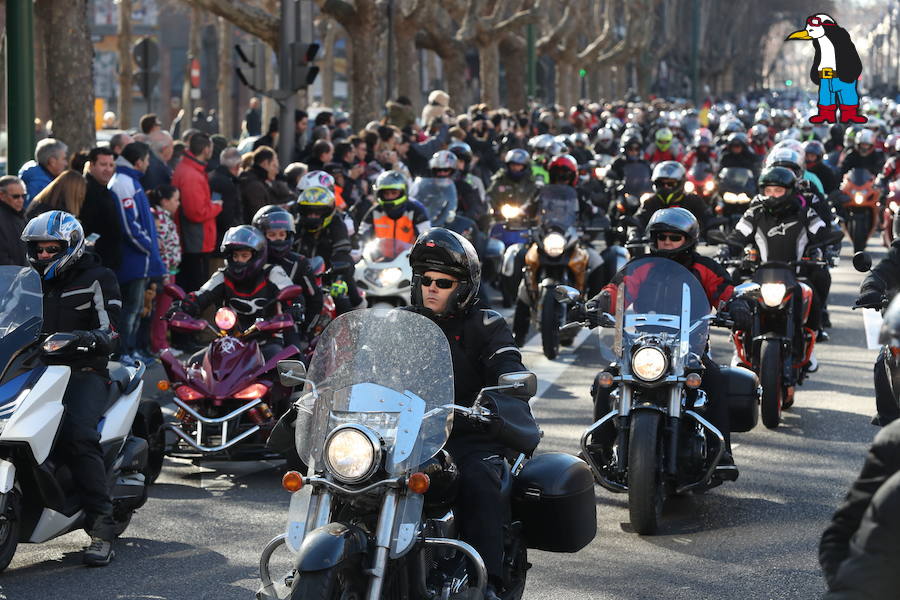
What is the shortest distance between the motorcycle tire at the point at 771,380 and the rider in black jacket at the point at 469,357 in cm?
509

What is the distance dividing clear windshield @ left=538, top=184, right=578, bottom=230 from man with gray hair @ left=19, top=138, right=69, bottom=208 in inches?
175

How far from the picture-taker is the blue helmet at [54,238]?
773 cm

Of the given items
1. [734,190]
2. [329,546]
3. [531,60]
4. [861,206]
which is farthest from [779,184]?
[531,60]

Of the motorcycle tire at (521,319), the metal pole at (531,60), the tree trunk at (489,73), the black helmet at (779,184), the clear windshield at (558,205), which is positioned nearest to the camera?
the black helmet at (779,184)

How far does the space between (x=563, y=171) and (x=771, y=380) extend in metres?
5.38

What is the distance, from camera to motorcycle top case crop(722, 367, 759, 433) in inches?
350

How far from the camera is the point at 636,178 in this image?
835 inches

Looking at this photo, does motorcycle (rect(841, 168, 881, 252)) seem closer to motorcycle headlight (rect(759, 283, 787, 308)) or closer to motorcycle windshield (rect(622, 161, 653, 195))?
motorcycle windshield (rect(622, 161, 653, 195))

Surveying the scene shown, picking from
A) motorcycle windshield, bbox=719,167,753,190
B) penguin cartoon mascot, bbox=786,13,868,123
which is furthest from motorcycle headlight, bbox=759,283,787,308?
motorcycle windshield, bbox=719,167,753,190

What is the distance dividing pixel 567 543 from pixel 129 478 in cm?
266

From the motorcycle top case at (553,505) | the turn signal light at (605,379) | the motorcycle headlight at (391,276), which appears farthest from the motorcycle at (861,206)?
the motorcycle top case at (553,505)

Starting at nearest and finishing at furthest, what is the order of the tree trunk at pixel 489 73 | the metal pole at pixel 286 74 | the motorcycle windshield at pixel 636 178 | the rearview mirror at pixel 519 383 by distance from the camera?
the rearview mirror at pixel 519 383
the metal pole at pixel 286 74
the motorcycle windshield at pixel 636 178
the tree trunk at pixel 489 73

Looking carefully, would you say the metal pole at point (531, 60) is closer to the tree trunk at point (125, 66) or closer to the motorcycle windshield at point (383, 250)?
the tree trunk at point (125, 66)

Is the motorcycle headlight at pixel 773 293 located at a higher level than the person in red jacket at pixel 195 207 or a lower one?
lower
